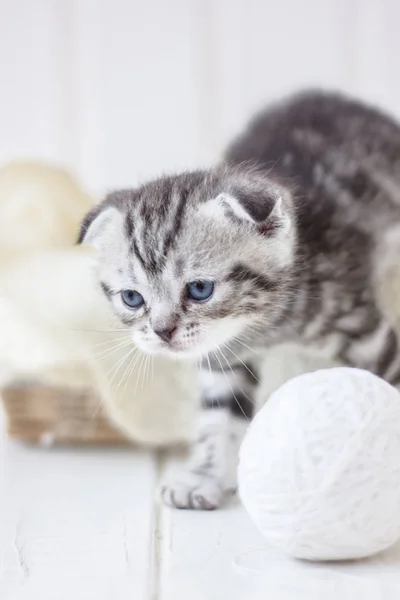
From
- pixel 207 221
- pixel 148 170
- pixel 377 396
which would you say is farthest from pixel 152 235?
pixel 148 170

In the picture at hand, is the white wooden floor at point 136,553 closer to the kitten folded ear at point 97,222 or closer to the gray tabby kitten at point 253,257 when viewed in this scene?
the gray tabby kitten at point 253,257

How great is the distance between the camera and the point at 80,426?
4.83 feet

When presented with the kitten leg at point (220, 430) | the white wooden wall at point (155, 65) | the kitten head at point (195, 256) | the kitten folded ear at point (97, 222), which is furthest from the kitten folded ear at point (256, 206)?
the white wooden wall at point (155, 65)

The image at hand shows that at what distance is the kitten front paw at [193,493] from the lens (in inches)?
47.8

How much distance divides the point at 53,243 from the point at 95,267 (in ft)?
0.64

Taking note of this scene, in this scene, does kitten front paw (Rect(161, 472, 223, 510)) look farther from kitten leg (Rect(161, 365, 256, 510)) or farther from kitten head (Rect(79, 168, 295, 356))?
kitten head (Rect(79, 168, 295, 356))

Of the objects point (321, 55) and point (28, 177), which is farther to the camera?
point (321, 55)

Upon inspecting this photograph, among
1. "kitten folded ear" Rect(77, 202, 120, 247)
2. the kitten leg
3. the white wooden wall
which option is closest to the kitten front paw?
the kitten leg

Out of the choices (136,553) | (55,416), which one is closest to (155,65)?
(55,416)

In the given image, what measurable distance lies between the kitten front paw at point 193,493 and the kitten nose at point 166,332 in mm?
241

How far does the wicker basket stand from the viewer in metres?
1.45

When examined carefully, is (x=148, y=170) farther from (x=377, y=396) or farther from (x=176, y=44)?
(x=377, y=396)

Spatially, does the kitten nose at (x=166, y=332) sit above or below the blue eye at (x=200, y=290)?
below

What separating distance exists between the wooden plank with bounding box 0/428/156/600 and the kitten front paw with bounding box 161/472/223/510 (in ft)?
0.10
